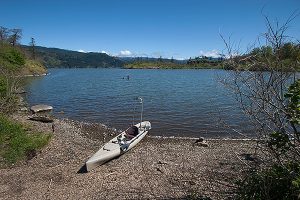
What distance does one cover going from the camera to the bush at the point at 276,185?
7816 millimetres

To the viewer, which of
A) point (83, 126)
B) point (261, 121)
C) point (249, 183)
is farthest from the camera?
point (83, 126)

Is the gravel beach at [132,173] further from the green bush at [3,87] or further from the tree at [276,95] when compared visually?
the green bush at [3,87]

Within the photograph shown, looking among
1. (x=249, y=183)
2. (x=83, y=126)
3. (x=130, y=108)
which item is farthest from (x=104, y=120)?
(x=249, y=183)

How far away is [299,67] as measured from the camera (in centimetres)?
732

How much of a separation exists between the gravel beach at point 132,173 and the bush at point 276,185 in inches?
31.0

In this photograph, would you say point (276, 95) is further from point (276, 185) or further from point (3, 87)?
point (3, 87)

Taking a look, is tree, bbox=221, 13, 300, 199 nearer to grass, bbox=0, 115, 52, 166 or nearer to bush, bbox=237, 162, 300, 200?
bush, bbox=237, 162, 300, 200

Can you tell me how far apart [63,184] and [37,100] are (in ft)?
112

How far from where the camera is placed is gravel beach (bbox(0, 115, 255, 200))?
12.6 m

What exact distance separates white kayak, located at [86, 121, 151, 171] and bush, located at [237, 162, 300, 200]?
8406 millimetres

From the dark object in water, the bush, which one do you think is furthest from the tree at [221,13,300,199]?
the dark object in water

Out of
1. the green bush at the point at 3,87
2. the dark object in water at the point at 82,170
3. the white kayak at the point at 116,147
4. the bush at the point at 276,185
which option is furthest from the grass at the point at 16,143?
the bush at the point at 276,185

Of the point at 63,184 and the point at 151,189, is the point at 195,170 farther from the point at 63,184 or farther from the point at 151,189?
the point at 63,184

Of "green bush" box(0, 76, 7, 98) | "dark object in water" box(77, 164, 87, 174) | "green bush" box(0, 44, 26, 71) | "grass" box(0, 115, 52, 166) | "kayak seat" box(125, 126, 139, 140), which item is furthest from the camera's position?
"green bush" box(0, 44, 26, 71)
